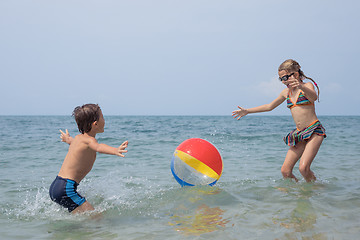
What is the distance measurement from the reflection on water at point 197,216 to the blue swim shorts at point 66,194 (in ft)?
3.90

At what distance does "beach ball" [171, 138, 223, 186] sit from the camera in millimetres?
4955

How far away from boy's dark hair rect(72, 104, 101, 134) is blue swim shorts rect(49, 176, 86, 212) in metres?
0.68

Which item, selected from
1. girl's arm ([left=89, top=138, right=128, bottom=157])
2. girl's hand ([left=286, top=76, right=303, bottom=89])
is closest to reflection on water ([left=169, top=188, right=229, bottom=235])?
girl's arm ([left=89, top=138, right=128, bottom=157])

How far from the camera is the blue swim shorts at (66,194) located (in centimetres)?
410

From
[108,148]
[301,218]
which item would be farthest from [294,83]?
[108,148]

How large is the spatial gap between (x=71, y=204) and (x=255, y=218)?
2.17 meters

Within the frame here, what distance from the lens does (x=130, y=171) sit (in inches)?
291

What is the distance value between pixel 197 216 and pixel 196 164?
43.8 inches

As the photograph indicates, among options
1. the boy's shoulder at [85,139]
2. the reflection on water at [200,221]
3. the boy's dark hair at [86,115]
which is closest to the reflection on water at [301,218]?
the reflection on water at [200,221]

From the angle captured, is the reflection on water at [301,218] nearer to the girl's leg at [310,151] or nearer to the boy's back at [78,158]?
the girl's leg at [310,151]

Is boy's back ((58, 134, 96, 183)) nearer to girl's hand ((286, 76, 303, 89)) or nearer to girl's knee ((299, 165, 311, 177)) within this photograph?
girl's hand ((286, 76, 303, 89))

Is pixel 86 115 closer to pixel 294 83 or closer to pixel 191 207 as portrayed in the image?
pixel 191 207

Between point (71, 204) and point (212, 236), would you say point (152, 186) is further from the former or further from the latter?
point (212, 236)

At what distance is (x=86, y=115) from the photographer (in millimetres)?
4199
